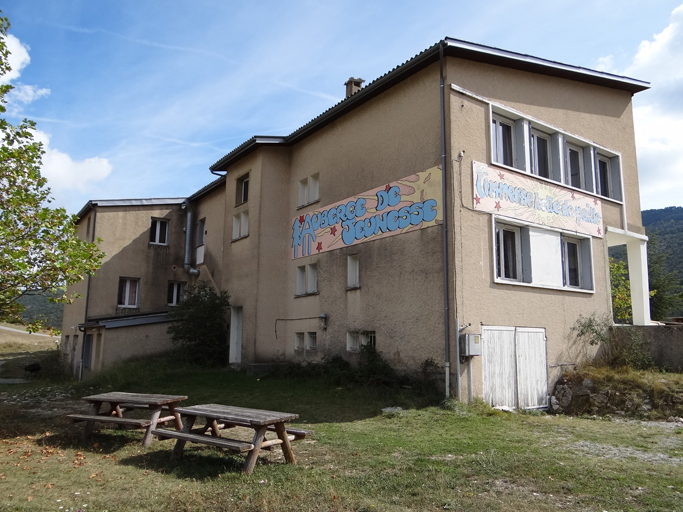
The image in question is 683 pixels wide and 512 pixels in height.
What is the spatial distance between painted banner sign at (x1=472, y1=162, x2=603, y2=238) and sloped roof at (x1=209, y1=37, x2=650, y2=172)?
9.13 ft

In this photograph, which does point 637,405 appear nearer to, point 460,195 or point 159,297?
point 460,195

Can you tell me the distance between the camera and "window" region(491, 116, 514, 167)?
13.9m

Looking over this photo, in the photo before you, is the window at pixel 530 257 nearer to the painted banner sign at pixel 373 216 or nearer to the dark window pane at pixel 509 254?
the dark window pane at pixel 509 254

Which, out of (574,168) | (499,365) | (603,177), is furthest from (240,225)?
(603,177)

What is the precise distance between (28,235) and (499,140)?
10870mm

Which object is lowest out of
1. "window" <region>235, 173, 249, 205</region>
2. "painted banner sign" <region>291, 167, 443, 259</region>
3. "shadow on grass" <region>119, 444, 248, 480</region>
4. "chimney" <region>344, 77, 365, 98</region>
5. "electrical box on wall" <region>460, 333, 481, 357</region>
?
"shadow on grass" <region>119, 444, 248, 480</region>

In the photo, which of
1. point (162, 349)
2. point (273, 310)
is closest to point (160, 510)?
point (273, 310)

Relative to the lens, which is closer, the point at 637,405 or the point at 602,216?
the point at 637,405

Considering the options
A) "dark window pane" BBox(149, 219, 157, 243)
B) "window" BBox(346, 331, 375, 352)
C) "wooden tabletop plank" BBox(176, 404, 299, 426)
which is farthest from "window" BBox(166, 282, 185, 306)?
"wooden tabletop plank" BBox(176, 404, 299, 426)

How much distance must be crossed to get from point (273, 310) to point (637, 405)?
10740 mm

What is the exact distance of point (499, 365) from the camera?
41.0ft

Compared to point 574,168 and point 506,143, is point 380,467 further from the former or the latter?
point 574,168

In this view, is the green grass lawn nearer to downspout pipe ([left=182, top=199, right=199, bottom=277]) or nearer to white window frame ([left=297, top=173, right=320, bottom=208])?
white window frame ([left=297, top=173, right=320, bottom=208])

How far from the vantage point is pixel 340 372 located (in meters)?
14.3
